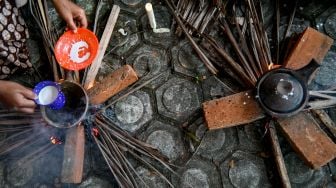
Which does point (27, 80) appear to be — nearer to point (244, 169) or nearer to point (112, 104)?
point (112, 104)

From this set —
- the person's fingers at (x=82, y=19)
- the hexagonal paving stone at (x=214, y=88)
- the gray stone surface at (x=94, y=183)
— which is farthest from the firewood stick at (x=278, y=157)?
the person's fingers at (x=82, y=19)

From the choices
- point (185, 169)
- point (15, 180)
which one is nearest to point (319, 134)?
point (185, 169)

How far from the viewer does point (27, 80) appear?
136 inches

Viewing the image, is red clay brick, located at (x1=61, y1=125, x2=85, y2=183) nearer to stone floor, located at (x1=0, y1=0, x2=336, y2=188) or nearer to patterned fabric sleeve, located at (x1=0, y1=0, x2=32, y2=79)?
stone floor, located at (x1=0, y1=0, x2=336, y2=188)

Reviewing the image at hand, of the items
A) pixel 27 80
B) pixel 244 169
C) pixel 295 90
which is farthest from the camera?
pixel 27 80

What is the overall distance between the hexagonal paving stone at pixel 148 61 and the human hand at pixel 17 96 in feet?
3.00

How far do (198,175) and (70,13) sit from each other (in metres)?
1.49

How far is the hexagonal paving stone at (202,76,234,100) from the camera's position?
3395mm

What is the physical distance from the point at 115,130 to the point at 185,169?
60 cm

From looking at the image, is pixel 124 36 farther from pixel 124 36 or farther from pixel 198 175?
pixel 198 175

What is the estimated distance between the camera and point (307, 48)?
319cm

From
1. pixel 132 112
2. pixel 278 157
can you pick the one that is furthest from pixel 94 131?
pixel 278 157

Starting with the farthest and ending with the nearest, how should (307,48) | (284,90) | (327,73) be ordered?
(327,73)
(307,48)
(284,90)

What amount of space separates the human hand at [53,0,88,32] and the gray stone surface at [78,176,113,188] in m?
1.11
